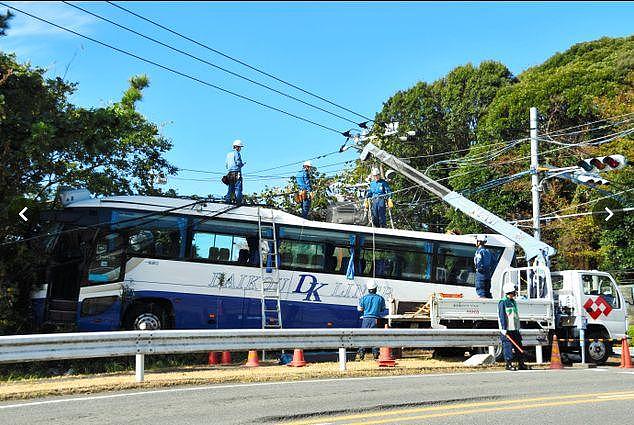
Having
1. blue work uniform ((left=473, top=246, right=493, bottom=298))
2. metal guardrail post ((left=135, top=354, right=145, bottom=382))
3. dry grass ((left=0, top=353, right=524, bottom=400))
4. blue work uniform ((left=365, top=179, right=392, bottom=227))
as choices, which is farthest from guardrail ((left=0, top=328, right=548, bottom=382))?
blue work uniform ((left=365, top=179, right=392, bottom=227))

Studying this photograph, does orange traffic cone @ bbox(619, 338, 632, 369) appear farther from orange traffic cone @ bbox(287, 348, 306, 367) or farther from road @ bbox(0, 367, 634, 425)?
orange traffic cone @ bbox(287, 348, 306, 367)

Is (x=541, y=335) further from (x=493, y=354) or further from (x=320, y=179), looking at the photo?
(x=320, y=179)

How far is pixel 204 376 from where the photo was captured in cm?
1231

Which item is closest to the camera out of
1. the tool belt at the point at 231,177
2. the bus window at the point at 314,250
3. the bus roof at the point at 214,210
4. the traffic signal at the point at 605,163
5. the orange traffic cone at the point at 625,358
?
the orange traffic cone at the point at 625,358

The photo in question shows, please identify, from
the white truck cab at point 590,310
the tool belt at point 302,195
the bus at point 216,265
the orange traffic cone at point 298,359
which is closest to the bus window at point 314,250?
the bus at point 216,265

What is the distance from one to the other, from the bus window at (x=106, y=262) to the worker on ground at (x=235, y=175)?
10.8 ft

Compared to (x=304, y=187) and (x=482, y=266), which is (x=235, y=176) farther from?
(x=482, y=266)

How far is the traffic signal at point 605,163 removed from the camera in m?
18.1

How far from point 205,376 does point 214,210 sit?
618cm

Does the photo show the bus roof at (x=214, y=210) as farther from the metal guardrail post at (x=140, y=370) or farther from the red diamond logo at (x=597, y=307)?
the metal guardrail post at (x=140, y=370)

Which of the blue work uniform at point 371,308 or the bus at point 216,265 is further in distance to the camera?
the bus at point 216,265

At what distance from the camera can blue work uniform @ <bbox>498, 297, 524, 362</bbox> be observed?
1507cm

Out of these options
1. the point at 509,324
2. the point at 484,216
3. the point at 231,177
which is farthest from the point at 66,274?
the point at 484,216

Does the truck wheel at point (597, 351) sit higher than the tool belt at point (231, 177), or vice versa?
the tool belt at point (231, 177)
